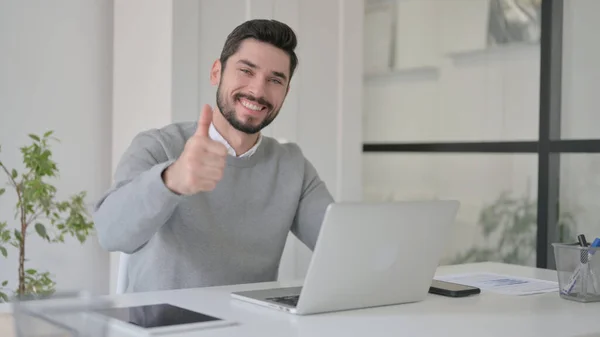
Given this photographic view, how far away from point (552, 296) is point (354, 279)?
557mm

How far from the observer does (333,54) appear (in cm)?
339

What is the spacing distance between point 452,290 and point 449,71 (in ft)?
6.21

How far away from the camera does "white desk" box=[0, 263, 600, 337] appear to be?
126 cm

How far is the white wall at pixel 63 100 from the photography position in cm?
301

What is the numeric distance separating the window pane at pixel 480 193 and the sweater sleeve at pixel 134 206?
1695 millimetres

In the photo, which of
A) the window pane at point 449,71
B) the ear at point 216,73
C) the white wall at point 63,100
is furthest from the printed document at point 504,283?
the white wall at point 63,100

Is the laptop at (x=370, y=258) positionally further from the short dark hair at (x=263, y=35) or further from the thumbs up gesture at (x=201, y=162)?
the short dark hair at (x=263, y=35)

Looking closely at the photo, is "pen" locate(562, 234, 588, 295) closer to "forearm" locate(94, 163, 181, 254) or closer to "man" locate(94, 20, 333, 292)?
"man" locate(94, 20, 333, 292)

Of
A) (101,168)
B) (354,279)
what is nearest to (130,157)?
(354,279)

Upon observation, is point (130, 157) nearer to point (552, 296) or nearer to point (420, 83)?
point (552, 296)

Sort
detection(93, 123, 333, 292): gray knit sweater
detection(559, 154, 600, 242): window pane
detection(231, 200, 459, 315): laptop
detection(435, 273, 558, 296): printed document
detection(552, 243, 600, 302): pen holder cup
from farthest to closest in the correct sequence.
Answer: detection(559, 154, 600, 242): window pane < detection(93, 123, 333, 292): gray knit sweater < detection(435, 273, 558, 296): printed document < detection(552, 243, 600, 302): pen holder cup < detection(231, 200, 459, 315): laptop

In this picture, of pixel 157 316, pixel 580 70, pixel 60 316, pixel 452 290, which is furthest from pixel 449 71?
pixel 60 316

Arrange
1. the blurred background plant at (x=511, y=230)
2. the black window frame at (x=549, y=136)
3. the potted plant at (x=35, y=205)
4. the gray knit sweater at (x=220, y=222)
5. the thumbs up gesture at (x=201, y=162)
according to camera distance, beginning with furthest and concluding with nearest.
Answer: the blurred background plant at (x=511, y=230), the black window frame at (x=549, y=136), the potted plant at (x=35, y=205), the gray knit sweater at (x=220, y=222), the thumbs up gesture at (x=201, y=162)

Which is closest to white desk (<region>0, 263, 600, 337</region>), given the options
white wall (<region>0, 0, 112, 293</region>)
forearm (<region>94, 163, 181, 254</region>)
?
forearm (<region>94, 163, 181, 254</region>)
